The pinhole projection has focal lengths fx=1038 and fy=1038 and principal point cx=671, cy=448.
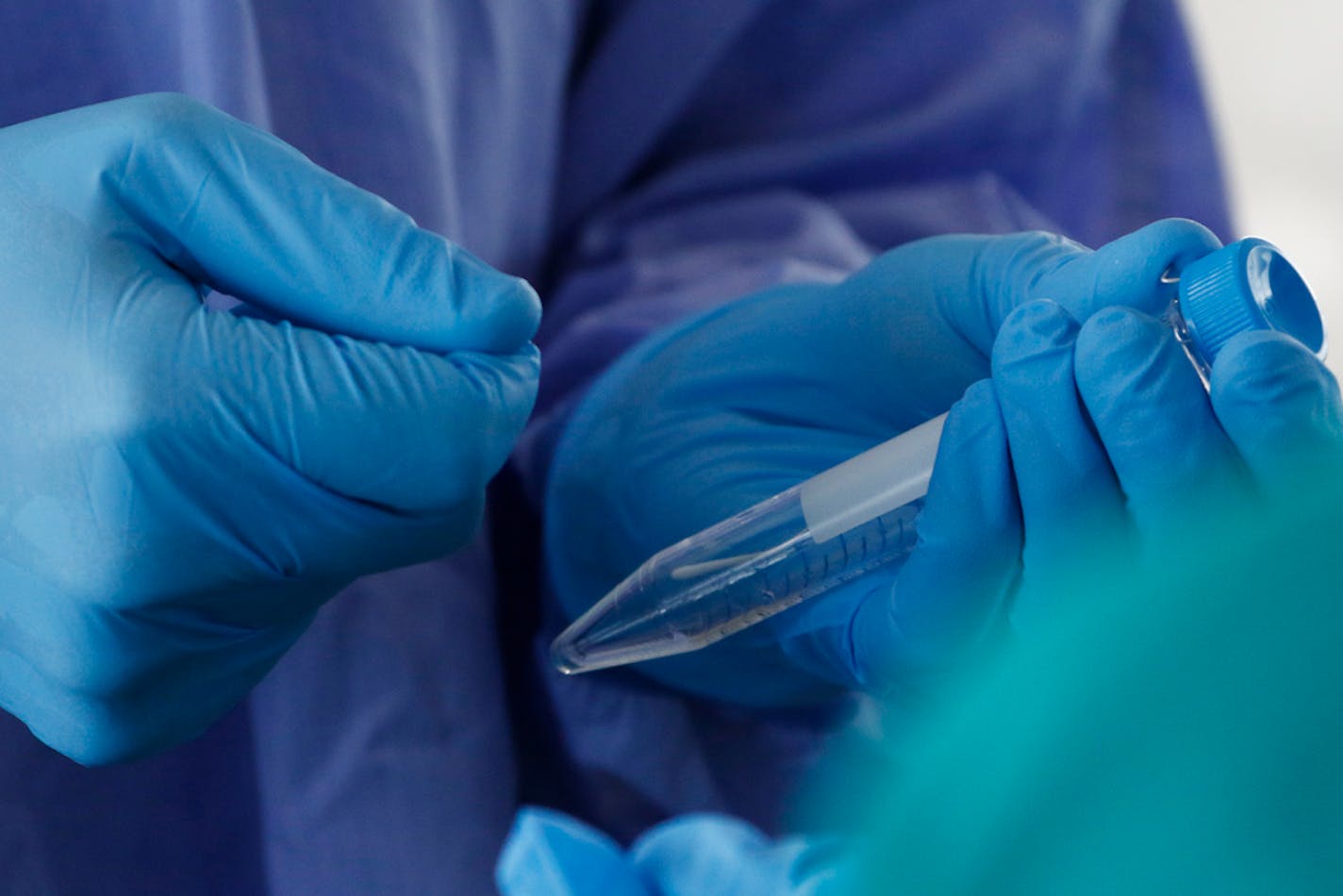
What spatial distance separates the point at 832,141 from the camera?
970 mm

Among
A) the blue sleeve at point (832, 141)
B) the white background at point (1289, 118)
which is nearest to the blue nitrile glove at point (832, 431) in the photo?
the blue sleeve at point (832, 141)

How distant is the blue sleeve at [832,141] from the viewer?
88cm

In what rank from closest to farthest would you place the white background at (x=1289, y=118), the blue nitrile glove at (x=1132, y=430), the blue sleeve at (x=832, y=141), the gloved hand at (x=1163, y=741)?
the gloved hand at (x=1163, y=741) < the blue nitrile glove at (x=1132, y=430) < the blue sleeve at (x=832, y=141) < the white background at (x=1289, y=118)

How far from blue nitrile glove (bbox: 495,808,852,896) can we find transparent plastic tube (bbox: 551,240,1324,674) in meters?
0.10

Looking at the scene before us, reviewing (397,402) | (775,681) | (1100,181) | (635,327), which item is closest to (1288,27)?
(1100,181)

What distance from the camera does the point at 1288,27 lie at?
1.67 metres

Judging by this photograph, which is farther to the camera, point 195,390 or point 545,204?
point 545,204

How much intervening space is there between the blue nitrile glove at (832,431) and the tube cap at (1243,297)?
0.12 ft

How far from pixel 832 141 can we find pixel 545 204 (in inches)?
11.6

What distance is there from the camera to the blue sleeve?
88 centimetres

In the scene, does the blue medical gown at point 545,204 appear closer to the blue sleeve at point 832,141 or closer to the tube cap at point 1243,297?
the blue sleeve at point 832,141

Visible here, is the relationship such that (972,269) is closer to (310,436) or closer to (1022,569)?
(1022,569)

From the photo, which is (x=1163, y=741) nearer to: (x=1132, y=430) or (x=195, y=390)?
(x=1132, y=430)

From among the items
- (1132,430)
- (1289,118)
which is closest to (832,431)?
(1132,430)
